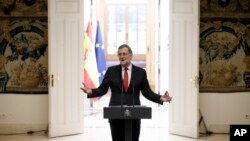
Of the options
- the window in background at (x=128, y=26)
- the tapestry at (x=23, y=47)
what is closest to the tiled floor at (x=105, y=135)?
the tapestry at (x=23, y=47)

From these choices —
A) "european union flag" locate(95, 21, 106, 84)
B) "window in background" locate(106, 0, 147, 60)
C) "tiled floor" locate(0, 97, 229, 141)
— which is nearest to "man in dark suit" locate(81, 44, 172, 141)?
"tiled floor" locate(0, 97, 229, 141)

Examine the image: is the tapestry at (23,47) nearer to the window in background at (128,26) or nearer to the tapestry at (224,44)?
the tapestry at (224,44)

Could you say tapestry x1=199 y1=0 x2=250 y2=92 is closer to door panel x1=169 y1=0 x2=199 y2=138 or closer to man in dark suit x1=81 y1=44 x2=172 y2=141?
door panel x1=169 y1=0 x2=199 y2=138

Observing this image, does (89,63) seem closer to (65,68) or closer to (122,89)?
(65,68)

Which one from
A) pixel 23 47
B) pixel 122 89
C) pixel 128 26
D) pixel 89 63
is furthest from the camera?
pixel 128 26

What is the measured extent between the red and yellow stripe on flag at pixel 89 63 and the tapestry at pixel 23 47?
Answer: 1.81 meters

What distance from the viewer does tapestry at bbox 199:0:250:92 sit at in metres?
7.12

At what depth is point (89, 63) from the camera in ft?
29.7

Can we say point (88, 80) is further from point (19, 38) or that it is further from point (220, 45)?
point (220, 45)

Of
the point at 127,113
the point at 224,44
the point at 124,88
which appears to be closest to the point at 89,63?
the point at 224,44

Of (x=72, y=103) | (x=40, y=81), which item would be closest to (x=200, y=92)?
(x=72, y=103)

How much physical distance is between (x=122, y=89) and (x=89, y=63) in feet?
16.6

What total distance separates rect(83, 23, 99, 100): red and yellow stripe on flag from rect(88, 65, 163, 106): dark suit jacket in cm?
478

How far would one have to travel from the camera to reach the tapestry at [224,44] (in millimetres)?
7125
